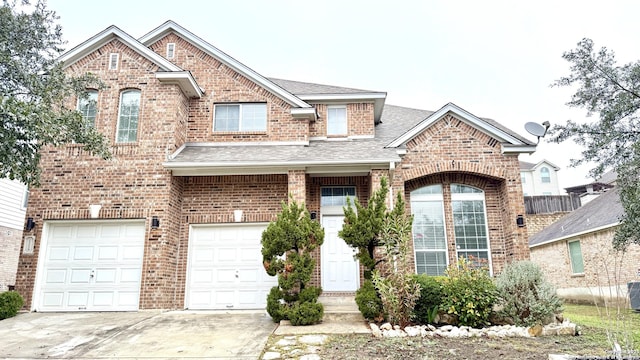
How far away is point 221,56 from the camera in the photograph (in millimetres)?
11789

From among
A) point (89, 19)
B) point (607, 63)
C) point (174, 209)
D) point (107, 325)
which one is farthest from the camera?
point (89, 19)

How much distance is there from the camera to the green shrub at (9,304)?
8.48 m

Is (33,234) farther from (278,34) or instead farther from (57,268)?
(278,34)

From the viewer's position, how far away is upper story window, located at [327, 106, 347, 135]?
1209cm

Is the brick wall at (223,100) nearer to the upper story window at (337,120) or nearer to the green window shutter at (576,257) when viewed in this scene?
the upper story window at (337,120)

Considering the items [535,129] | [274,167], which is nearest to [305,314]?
[274,167]

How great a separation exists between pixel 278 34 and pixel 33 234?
635 inches

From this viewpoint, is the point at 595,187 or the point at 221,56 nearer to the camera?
the point at 221,56

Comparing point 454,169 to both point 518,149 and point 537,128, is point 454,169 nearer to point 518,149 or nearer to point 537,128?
point 518,149

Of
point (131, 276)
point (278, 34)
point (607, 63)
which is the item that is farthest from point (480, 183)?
point (278, 34)

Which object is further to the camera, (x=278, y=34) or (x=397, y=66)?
(x=397, y=66)

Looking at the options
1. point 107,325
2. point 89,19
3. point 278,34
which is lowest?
point 107,325

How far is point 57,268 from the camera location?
9688 millimetres

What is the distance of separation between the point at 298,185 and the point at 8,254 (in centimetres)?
1291
